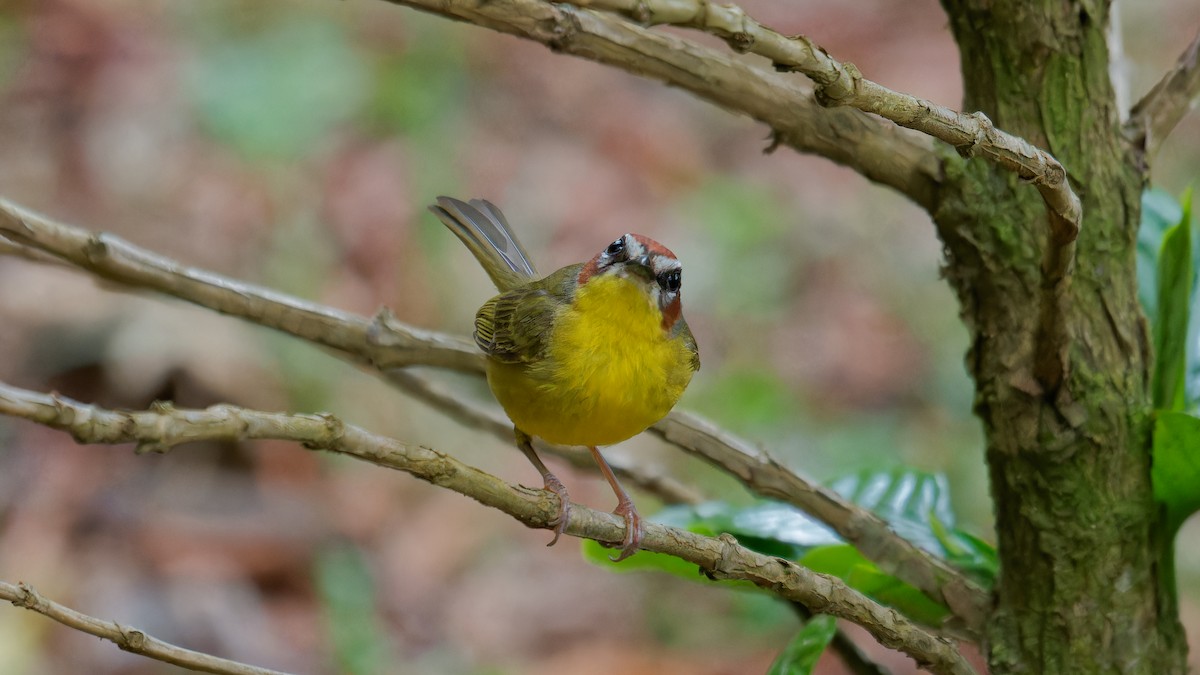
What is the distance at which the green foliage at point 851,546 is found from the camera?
2.29 metres

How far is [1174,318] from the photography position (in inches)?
88.9

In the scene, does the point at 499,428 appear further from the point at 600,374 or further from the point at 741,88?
the point at 741,88

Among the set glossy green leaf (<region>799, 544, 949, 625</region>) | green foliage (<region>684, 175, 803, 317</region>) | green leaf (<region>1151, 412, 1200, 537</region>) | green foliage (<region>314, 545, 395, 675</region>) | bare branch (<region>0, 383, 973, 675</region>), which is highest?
green foliage (<region>684, 175, 803, 317</region>)

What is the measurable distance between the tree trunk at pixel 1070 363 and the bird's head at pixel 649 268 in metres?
0.62

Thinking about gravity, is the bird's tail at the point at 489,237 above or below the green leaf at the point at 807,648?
above

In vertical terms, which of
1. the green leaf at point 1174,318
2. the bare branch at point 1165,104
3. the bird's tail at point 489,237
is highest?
the bare branch at point 1165,104

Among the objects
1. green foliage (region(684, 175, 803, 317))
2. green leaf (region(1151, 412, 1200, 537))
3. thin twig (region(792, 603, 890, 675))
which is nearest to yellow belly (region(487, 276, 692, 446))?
thin twig (region(792, 603, 890, 675))

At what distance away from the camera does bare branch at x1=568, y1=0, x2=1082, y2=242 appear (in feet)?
4.90

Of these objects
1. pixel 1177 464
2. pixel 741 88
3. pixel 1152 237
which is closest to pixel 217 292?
pixel 741 88

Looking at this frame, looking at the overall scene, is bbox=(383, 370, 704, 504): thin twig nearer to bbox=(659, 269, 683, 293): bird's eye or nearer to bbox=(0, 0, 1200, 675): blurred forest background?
bbox=(659, 269, 683, 293): bird's eye

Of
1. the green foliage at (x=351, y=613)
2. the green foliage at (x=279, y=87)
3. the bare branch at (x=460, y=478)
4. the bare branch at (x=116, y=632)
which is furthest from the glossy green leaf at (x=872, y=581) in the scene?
the green foliage at (x=279, y=87)

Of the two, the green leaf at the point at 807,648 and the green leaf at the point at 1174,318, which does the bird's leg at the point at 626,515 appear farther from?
the green leaf at the point at 1174,318

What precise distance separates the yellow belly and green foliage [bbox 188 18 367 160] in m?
4.03

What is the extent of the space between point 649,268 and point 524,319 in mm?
368
